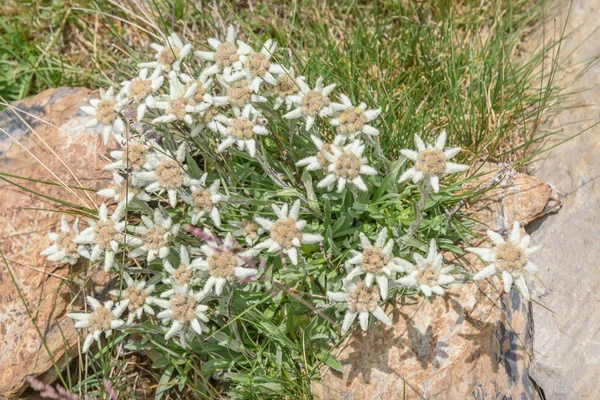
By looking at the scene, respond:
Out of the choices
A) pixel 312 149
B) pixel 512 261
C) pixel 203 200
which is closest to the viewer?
pixel 512 261

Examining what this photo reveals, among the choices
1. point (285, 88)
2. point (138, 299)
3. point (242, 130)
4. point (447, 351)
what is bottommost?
point (138, 299)

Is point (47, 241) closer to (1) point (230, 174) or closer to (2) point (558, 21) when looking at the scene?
(1) point (230, 174)

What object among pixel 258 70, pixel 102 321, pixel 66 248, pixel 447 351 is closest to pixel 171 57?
pixel 258 70

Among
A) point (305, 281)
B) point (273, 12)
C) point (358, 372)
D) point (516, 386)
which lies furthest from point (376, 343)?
point (273, 12)

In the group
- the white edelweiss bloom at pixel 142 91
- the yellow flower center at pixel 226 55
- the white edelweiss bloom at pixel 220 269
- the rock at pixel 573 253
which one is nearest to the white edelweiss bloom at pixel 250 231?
the white edelweiss bloom at pixel 220 269

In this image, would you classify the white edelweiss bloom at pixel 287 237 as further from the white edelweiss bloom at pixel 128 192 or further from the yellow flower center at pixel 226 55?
the yellow flower center at pixel 226 55

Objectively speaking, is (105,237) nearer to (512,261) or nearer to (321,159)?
(321,159)
